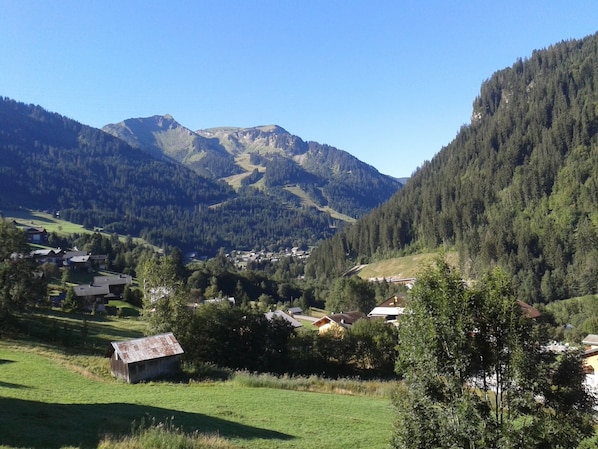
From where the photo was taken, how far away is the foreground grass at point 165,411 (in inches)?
709

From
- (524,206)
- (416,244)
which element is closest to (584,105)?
(524,206)

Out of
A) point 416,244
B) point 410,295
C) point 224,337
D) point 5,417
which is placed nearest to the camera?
point 410,295

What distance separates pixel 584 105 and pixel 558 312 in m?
134

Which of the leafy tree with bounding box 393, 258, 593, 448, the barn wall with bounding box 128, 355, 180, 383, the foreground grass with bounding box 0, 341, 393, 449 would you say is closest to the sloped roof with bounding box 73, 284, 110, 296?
the foreground grass with bounding box 0, 341, 393, 449

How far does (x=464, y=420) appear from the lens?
10.2 meters

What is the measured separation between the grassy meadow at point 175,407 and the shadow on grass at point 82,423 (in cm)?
4

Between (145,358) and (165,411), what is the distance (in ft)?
49.1

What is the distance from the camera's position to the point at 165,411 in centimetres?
2409

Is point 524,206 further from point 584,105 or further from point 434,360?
point 434,360

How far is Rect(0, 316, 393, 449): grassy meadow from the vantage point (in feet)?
60.6

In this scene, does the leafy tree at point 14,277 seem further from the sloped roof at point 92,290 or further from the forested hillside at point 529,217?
the forested hillside at point 529,217

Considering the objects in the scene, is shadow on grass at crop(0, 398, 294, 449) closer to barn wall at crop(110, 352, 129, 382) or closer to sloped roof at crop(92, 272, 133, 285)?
barn wall at crop(110, 352, 129, 382)

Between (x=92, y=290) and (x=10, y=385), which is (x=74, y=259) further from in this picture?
(x=10, y=385)

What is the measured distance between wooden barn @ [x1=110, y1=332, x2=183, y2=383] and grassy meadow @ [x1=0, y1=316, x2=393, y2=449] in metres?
1.54
